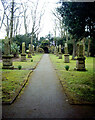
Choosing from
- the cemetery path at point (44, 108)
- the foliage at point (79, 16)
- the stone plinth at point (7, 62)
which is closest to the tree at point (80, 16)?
the foliage at point (79, 16)

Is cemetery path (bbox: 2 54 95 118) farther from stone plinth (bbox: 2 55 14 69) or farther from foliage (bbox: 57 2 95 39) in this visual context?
stone plinth (bbox: 2 55 14 69)

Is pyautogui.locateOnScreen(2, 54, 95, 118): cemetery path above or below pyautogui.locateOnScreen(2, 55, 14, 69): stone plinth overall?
below

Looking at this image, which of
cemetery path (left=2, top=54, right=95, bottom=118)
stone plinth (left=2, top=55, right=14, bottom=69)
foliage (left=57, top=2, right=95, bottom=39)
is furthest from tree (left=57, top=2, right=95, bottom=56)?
stone plinth (left=2, top=55, right=14, bottom=69)

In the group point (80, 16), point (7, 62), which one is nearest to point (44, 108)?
point (80, 16)

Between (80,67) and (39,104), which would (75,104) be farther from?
(80,67)

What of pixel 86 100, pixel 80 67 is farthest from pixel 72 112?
pixel 80 67

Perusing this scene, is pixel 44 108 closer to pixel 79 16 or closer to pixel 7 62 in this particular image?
pixel 79 16

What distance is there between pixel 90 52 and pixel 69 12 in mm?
29233

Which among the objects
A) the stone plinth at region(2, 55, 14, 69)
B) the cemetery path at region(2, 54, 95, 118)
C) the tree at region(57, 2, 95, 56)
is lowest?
the cemetery path at region(2, 54, 95, 118)

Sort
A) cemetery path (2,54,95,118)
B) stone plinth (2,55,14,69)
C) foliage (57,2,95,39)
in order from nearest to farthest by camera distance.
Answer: cemetery path (2,54,95,118), foliage (57,2,95,39), stone plinth (2,55,14,69)

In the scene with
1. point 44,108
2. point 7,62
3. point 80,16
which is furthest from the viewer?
point 7,62

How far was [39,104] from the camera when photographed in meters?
4.52

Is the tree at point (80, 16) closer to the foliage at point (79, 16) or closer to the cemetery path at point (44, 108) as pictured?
the foliage at point (79, 16)

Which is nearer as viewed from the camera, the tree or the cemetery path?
the cemetery path
